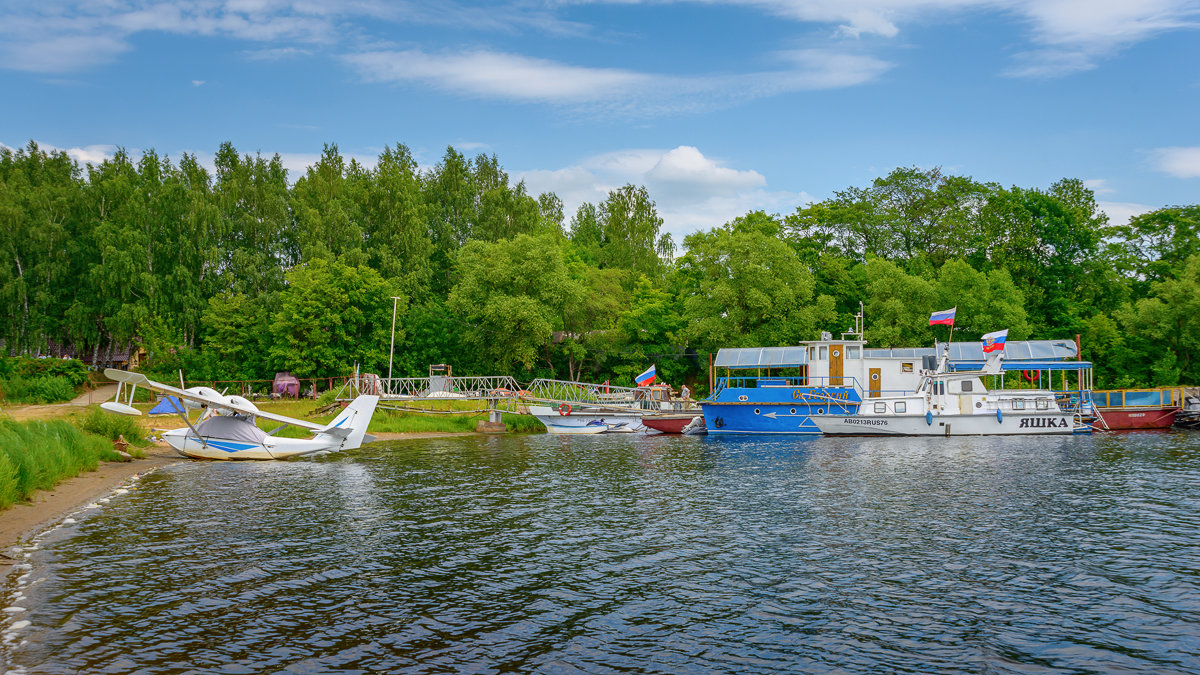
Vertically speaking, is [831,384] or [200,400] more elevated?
[831,384]

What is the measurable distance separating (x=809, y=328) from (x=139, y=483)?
5018 centimetres

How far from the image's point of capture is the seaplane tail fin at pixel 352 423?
123 ft

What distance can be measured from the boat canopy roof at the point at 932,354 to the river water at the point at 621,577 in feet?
83.2

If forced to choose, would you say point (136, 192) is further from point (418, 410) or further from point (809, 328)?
point (809, 328)

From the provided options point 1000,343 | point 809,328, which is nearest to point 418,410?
point 809,328

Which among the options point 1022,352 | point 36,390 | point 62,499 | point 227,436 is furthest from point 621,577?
point 36,390

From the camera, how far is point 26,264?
2680 inches

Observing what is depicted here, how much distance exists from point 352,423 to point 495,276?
30032 millimetres

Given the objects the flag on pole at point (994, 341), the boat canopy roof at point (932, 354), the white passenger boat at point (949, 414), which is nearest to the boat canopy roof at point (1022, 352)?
the boat canopy roof at point (932, 354)

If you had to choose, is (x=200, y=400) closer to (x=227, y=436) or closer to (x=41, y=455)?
(x=227, y=436)

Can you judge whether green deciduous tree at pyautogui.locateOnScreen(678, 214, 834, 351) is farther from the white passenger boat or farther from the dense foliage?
the white passenger boat

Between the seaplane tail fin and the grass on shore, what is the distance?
28.3 ft

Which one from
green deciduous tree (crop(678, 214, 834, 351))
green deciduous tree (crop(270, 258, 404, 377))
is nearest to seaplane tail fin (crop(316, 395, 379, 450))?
green deciduous tree (crop(270, 258, 404, 377))

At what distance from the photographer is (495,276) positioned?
218ft
